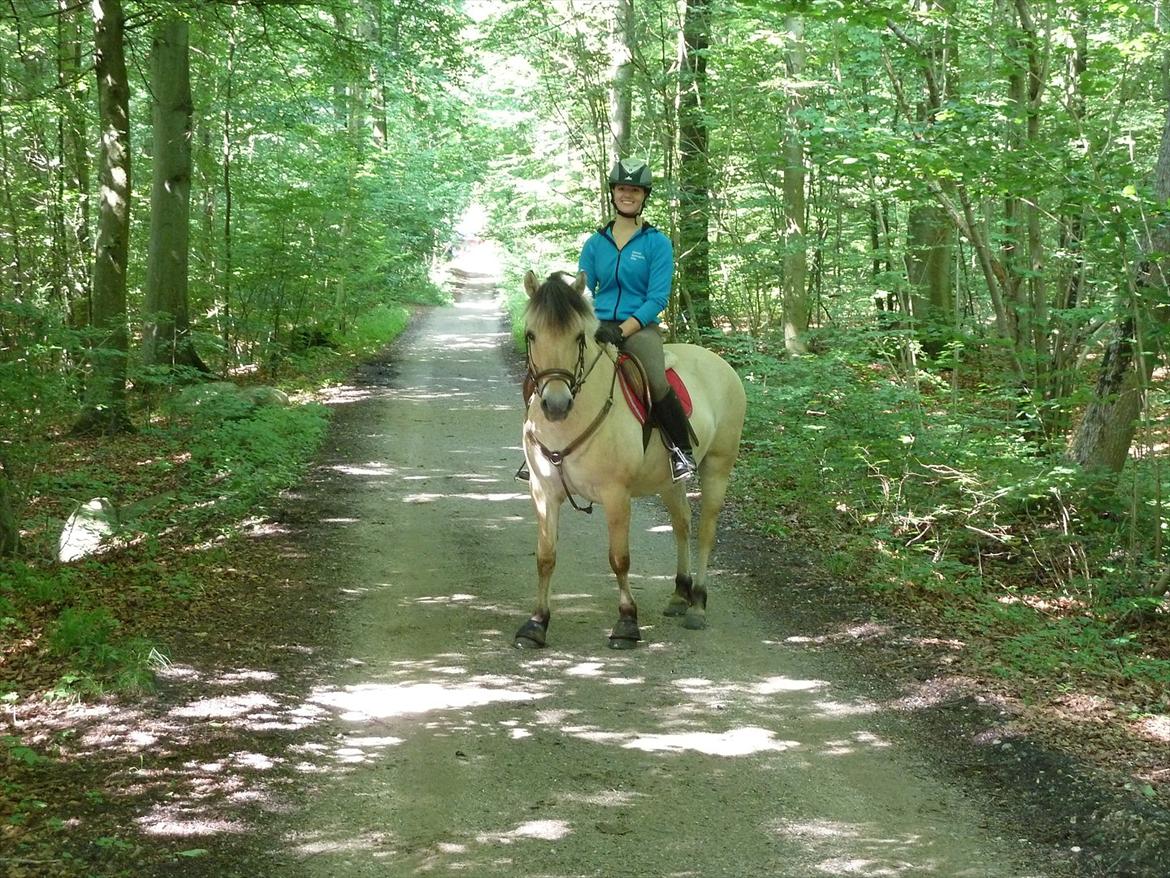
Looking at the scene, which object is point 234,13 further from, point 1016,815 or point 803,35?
point 1016,815

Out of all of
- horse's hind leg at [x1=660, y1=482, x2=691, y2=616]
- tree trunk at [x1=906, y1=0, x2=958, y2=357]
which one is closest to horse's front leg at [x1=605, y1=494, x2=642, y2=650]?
horse's hind leg at [x1=660, y1=482, x2=691, y2=616]

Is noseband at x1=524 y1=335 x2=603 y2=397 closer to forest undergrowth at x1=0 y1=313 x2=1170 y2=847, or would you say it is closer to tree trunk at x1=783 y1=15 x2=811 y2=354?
forest undergrowth at x1=0 y1=313 x2=1170 y2=847

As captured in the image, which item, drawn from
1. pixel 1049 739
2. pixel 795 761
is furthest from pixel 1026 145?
pixel 795 761

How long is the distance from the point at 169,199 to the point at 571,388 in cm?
1065

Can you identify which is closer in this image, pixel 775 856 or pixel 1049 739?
pixel 775 856

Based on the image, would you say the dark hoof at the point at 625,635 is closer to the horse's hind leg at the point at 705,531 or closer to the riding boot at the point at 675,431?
the horse's hind leg at the point at 705,531

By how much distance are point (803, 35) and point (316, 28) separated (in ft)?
23.1

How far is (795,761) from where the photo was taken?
5.05 metres

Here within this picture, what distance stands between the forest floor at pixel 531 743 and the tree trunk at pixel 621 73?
11178mm

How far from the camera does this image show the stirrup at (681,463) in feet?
22.7

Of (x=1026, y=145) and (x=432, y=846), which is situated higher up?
(x=1026, y=145)

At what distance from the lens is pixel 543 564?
6660mm

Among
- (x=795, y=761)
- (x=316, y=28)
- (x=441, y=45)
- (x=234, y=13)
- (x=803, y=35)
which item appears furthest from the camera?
(x=441, y=45)

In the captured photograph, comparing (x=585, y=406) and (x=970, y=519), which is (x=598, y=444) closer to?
(x=585, y=406)
